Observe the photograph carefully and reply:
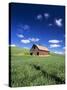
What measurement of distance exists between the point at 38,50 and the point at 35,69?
0.16 metres

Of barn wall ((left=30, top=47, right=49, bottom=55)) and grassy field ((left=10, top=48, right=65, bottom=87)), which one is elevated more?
barn wall ((left=30, top=47, right=49, bottom=55))

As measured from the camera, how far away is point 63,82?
2.40 meters

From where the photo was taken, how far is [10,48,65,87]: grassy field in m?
2.29

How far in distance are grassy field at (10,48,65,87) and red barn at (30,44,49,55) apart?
0.04 m

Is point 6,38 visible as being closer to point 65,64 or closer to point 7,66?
point 7,66

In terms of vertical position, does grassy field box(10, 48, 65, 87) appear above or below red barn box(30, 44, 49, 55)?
below

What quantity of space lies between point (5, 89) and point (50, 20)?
0.70m

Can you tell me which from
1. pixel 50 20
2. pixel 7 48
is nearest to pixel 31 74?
pixel 7 48

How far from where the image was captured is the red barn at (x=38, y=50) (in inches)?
91.8

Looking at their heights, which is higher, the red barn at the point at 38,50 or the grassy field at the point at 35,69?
the red barn at the point at 38,50

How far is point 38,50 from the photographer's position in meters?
2.35

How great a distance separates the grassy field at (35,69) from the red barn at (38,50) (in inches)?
1.4

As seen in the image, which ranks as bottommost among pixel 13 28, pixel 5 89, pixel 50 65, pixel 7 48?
pixel 5 89

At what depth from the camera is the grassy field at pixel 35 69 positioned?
229 cm
